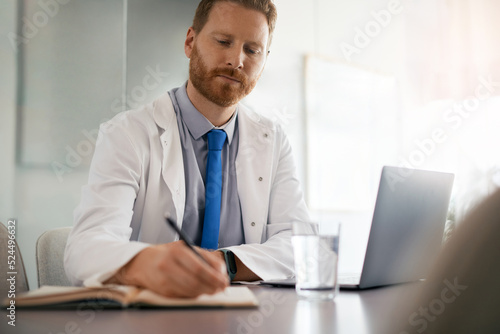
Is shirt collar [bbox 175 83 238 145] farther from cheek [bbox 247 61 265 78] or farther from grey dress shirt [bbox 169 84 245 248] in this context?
cheek [bbox 247 61 265 78]

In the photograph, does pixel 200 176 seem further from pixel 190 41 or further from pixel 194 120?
pixel 190 41

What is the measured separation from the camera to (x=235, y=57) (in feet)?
5.70

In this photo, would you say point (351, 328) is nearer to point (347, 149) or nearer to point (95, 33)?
point (95, 33)

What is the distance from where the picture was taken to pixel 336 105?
4266 millimetres

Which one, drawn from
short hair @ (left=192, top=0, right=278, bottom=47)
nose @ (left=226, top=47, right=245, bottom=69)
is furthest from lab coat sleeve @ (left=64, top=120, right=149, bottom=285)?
short hair @ (left=192, top=0, right=278, bottom=47)

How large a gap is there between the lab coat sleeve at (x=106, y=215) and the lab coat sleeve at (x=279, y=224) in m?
0.33

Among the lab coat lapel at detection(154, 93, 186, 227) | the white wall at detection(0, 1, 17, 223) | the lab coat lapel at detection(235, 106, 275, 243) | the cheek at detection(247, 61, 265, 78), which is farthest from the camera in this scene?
the white wall at detection(0, 1, 17, 223)

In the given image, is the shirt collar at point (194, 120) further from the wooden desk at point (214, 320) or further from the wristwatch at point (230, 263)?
the wooden desk at point (214, 320)

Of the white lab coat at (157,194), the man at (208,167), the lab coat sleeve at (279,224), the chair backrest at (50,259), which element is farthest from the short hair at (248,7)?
the chair backrest at (50,259)

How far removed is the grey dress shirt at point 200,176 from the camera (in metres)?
1.64

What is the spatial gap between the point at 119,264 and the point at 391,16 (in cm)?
417

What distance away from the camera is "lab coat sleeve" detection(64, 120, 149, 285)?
0.93 m

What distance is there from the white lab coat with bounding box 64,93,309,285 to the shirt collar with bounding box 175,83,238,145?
51 mm

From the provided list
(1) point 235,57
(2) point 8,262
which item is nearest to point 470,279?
(2) point 8,262
